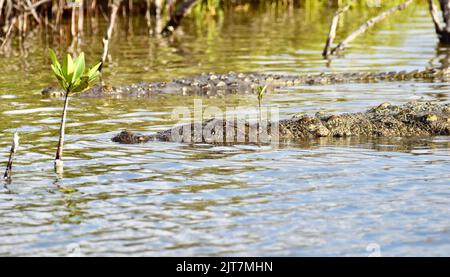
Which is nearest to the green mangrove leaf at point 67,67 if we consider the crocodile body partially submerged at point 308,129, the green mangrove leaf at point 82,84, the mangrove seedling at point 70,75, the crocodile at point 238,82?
the mangrove seedling at point 70,75

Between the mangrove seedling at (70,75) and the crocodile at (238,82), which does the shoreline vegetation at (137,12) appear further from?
the mangrove seedling at (70,75)

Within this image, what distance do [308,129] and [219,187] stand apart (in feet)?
7.70

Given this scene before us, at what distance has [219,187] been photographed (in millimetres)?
7367

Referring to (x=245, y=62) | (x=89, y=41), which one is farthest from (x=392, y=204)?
(x=89, y=41)

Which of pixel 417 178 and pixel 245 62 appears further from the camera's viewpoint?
pixel 245 62

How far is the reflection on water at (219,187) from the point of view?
5.99 m

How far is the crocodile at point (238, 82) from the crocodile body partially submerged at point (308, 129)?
11.8 feet

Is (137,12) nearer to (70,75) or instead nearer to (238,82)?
(238,82)

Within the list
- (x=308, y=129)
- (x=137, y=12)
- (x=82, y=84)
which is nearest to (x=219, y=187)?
(x=82, y=84)

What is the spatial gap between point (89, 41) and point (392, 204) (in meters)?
13.2

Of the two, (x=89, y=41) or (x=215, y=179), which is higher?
(x=89, y=41)

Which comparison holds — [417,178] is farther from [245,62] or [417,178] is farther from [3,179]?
[245,62]

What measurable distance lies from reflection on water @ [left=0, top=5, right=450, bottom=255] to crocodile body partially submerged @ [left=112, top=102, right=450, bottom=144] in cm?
23
